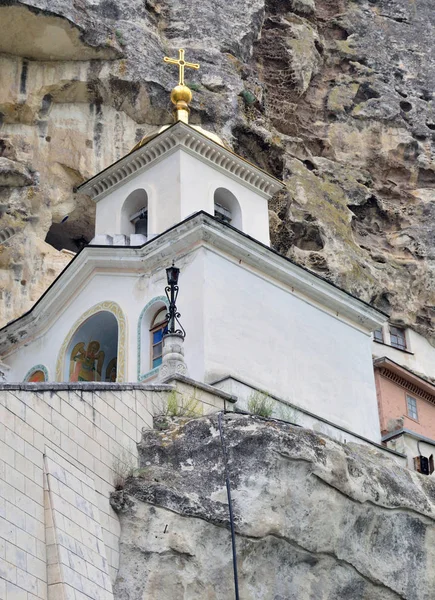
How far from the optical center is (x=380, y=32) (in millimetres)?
40281

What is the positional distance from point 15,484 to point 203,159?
12318mm

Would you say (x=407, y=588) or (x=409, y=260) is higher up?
(x=409, y=260)

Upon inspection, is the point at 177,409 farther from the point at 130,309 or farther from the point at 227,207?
the point at 227,207

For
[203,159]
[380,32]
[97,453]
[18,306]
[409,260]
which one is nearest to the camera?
[97,453]

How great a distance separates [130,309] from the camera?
2153 centimetres

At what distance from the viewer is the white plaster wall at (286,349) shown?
20344 mm

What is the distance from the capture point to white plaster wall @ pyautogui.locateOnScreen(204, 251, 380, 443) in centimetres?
2034

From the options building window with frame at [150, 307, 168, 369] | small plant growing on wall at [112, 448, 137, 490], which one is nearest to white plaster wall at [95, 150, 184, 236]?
building window with frame at [150, 307, 168, 369]

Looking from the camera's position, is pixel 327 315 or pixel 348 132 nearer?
pixel 327 315

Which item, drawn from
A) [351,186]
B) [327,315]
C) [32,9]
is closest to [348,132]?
[351,186]

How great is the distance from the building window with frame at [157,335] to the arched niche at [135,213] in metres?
3.44

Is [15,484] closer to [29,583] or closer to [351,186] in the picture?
[29,583]

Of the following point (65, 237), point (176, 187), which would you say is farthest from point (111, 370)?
point (65, 237)

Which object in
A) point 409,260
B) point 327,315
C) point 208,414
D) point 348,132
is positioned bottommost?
point 208,414
